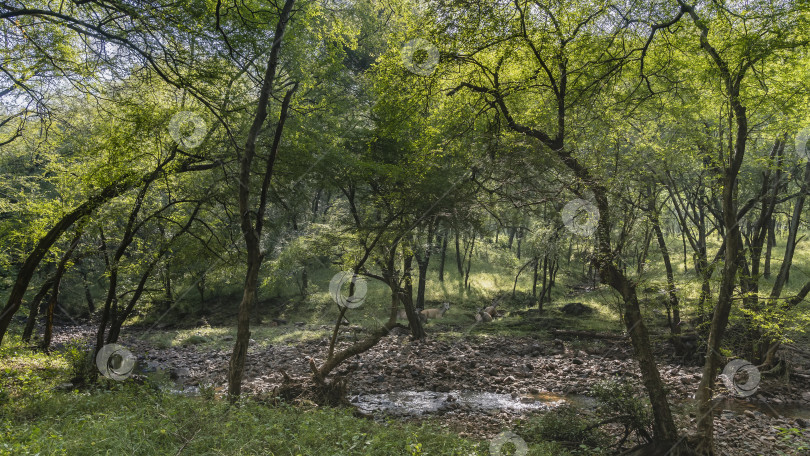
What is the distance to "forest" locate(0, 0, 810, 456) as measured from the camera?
242 inches

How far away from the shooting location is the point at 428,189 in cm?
1234

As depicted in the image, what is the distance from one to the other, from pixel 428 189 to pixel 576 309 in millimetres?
13056

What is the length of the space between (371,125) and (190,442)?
41.0 feet

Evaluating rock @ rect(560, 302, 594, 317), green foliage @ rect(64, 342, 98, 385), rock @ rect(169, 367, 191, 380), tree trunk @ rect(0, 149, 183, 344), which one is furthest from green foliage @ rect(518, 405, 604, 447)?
rock @ rect(560, 302, 594, 317)

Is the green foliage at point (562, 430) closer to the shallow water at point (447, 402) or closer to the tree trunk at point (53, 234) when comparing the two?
the shallow water at point (447, 402)

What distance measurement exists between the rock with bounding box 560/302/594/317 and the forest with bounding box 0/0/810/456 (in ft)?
15.7

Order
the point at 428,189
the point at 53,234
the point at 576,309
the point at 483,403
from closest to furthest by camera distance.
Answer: the point at 53,234, the point at 483,403, the point at 428,189, the point at 576,309

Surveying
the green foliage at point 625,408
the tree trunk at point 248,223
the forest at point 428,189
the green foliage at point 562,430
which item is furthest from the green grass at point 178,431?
the green foliage at point 625,408

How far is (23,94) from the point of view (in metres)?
7.48

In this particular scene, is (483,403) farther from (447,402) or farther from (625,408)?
(625,408)

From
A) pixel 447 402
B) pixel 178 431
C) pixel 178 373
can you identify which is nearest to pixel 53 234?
pixel 178 431

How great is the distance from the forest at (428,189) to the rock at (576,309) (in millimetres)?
4777

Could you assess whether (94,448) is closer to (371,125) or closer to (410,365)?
(410,365)

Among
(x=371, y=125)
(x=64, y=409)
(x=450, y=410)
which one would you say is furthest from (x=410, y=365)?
(x=64, y=409)
